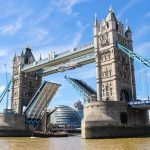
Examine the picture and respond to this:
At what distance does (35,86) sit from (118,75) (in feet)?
121

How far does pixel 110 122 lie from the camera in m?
53.6

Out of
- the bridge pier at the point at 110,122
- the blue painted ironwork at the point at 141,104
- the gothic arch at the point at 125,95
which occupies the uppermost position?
the gothic arch at the point at 125,95

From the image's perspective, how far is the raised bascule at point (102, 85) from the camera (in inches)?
2148

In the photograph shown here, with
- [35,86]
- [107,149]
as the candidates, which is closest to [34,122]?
[35,86]

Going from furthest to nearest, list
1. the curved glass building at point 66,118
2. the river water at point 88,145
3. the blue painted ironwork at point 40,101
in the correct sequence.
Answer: the curved glass building at point 66,118
the blue painted ironwork at point 40,101
the river water at point 88,145

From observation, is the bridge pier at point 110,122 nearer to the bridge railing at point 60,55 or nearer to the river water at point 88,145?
the river water at point 88,145

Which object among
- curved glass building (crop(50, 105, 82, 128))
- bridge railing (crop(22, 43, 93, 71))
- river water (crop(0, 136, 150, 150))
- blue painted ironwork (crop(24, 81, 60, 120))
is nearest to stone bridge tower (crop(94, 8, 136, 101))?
bridge railing (crop(22, 43, 93, 71))

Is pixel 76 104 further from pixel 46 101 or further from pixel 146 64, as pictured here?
pixel 146 64

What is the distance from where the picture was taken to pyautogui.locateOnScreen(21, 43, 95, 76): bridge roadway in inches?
2794

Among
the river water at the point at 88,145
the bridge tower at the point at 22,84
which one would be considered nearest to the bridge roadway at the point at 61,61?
the bridge tower at the point at 22,84

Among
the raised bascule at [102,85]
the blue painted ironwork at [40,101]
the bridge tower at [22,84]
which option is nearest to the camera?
the raised bascule at [102,85]

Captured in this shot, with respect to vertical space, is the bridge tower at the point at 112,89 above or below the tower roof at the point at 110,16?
below

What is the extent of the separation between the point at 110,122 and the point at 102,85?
42.1ft

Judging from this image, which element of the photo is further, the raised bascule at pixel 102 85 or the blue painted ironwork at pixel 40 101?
the blue painted ironwork at pixel 40 101
